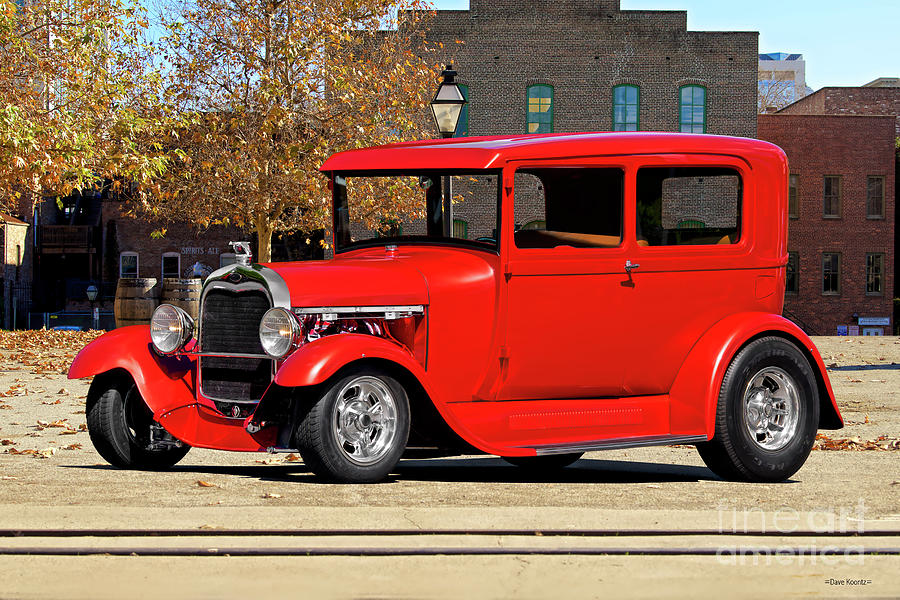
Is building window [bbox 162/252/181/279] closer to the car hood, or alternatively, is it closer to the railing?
the railing

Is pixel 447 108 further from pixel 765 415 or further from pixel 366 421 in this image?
pixel 366 421

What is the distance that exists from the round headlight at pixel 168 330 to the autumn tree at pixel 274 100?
19.3 meters

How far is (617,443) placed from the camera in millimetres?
7938

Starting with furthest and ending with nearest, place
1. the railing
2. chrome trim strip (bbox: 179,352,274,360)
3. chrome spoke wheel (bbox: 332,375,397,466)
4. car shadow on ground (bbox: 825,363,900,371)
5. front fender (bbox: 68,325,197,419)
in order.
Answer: the railing < car shadow on ground (bbox: 825,363,900,371) < front fender (bbox: 68,325,197,419) < chrome trim strip (bbox: 179,352,274,360) < chrome spoke wheel (bbox: 332,375,397,466)

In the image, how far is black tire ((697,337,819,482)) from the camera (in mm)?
8188

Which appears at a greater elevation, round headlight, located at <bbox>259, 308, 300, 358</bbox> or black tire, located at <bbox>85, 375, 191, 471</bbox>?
round headlight, located at <bbox>259, 308, 300, 358</bbox>

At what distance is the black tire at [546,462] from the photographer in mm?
9188

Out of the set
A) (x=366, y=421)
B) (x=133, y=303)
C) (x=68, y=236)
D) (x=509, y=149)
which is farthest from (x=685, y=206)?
(x=68, y=236)

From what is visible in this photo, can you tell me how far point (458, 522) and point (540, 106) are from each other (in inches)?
1510

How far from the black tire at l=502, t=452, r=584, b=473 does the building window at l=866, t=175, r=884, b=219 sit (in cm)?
4105

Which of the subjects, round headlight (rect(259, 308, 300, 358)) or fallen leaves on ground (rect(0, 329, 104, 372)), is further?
fallen leaves on ground (rect(0, 329, 104, 372))

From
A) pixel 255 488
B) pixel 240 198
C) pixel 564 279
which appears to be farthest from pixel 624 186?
pixel 240 198

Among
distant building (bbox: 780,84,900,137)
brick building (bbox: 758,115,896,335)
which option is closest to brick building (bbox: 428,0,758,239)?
brick building (bbox: 758,115,896,335)

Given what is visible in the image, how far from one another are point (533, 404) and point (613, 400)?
0.63 m
